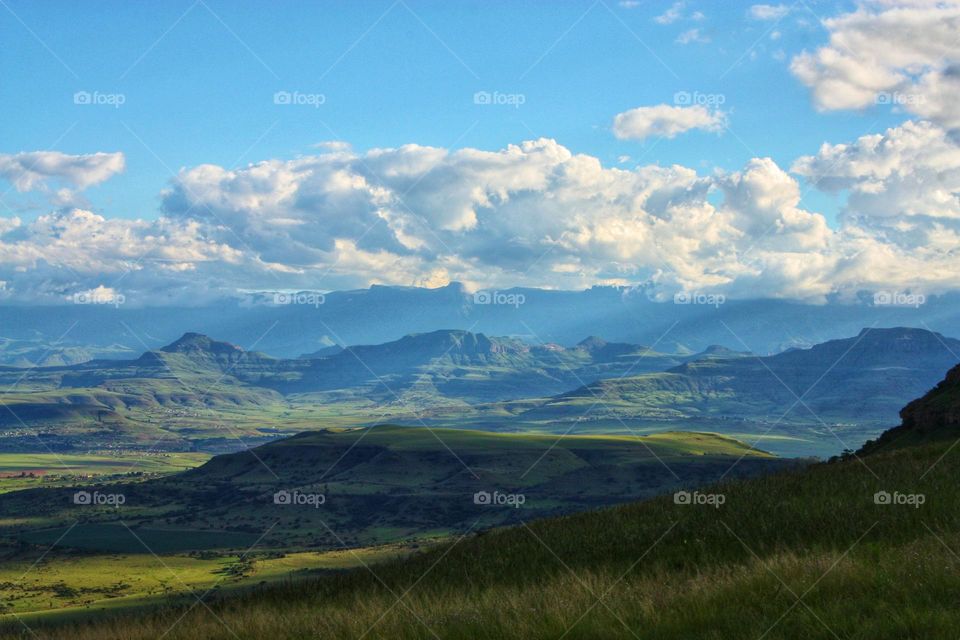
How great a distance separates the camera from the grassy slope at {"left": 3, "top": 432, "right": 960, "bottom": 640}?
12570 mm

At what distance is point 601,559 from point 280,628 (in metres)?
9.14

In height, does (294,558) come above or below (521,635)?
below

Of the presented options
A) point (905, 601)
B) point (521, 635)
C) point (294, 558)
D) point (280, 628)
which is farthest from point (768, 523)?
point (294, 558)

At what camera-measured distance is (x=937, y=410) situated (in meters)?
51.3

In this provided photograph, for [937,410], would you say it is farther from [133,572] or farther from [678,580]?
[133,572]

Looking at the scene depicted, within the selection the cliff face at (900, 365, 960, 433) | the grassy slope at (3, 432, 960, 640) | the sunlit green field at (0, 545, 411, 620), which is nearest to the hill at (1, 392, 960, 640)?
the grassy slope at (3, 432, 960, 640)

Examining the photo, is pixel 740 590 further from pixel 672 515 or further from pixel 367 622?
pixel 672 515

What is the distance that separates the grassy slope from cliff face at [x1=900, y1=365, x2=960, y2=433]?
25.8 metres

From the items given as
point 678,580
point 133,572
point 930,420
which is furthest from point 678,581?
point 133,572

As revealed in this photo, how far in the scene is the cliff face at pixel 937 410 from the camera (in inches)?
1953

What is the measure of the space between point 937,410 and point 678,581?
4297 centimetres

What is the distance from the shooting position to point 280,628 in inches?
574

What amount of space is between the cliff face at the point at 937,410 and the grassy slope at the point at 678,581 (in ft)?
84.8

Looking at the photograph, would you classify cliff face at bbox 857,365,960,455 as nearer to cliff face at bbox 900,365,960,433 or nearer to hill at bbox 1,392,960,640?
cliff face at bbox 900,365,960,433
